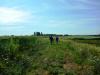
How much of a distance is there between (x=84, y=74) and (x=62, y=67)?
3493mm

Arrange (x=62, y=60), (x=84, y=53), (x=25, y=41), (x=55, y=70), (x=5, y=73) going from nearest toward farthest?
(x=5, y=73) < (x=55, y=70) < (x=62, y=60) < (x=84, y=53) < (x=25, y=41)

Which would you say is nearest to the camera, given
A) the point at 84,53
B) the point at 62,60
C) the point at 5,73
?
the point at 5,73

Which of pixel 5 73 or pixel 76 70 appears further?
pixel 76 70

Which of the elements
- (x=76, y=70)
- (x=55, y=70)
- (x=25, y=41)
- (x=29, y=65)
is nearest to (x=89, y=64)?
(x=76, y=70)

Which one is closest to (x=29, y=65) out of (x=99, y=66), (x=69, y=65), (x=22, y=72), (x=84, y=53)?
(x=22, y=72)

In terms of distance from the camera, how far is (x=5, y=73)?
65.2ft

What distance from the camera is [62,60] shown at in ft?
86.1

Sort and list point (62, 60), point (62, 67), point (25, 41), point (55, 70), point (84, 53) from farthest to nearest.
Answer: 1. point (25, 41)
2. point (84, 53)
3. point (62, 60)
4. point (62, 67)
5. point (55, 70)

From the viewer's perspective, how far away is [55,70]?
21344mm

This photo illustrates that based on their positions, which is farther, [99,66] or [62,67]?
[62,67]

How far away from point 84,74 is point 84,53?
976cm

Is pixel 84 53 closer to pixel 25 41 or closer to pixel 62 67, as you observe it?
pixel 62 67

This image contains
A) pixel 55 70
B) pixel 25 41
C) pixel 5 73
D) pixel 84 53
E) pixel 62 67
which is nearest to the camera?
pixel 5 73

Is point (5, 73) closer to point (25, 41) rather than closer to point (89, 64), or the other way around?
point (89, 64)
